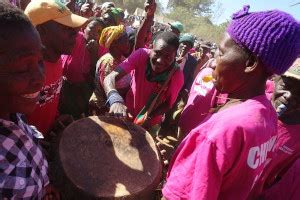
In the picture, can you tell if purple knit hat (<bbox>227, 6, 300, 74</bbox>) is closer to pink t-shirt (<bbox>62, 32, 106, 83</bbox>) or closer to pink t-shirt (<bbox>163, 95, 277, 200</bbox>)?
pink t-shirt (<bbox>163, 95, 277, 200</bbox>)

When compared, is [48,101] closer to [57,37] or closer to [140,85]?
[57,37]

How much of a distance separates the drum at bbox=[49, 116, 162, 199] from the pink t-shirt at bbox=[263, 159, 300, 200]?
708mm

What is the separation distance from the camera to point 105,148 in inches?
81.8

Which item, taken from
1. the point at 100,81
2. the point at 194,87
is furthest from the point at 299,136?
the point at 100,81

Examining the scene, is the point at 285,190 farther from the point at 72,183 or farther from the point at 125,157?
the point at 72,183

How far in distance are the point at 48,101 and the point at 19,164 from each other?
40.8 inches

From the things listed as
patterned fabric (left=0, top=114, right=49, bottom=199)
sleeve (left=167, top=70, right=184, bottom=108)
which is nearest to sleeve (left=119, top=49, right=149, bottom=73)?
sleeve (left=167, top=70, right=184, bottom=108)

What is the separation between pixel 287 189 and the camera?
1847 millimetres

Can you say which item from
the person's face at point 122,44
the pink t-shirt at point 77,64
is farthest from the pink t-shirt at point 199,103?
the pink t-shirt at point 77,64

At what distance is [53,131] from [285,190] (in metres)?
1.64

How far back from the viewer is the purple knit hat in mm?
1324

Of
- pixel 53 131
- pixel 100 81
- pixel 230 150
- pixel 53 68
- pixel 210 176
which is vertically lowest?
pixel 100 81

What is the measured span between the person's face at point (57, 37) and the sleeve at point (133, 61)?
779 millimetres

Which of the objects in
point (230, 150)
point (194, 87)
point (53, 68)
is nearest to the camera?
point (230, 150)
